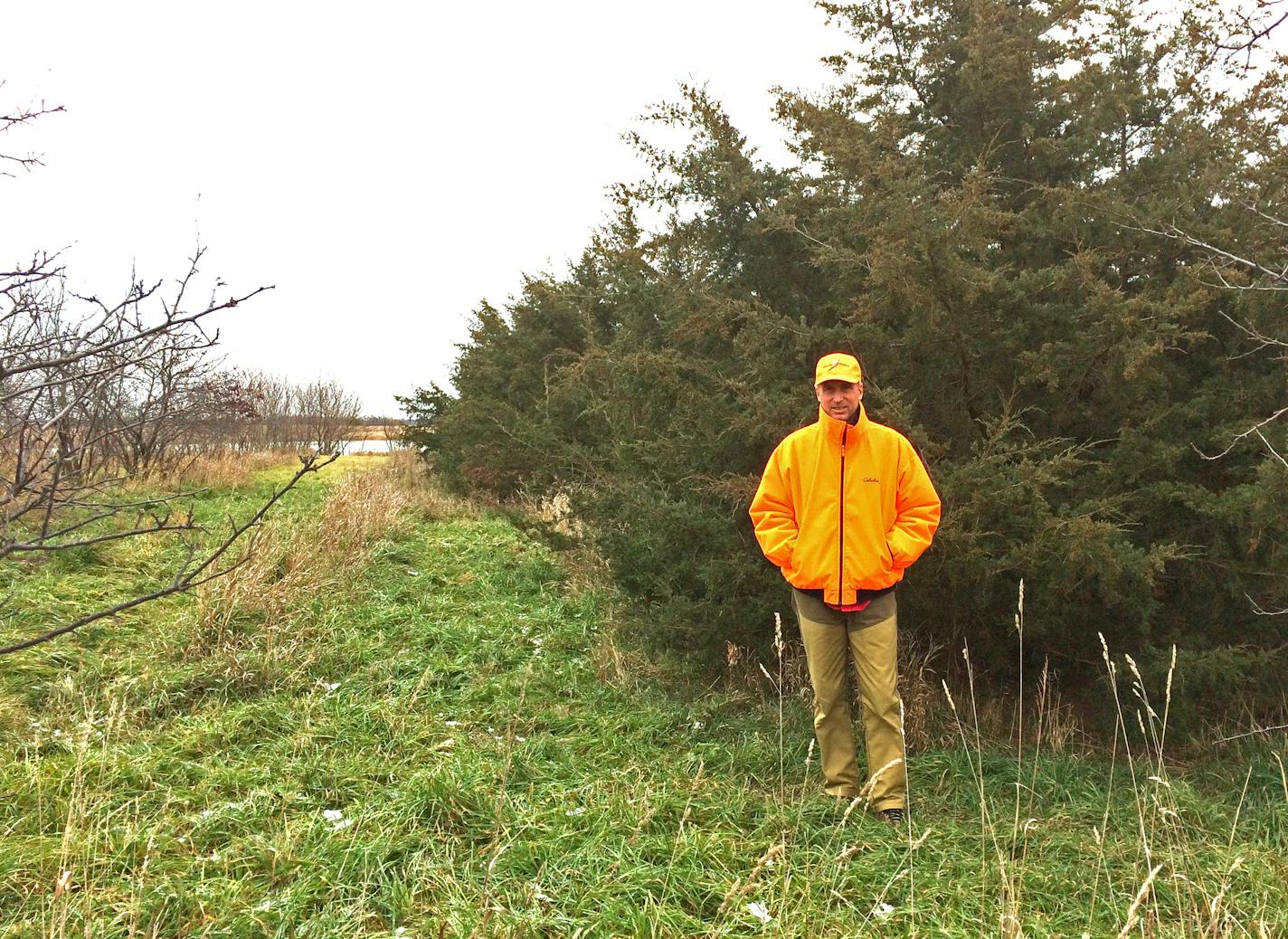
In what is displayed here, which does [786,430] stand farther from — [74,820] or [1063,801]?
[74,820]

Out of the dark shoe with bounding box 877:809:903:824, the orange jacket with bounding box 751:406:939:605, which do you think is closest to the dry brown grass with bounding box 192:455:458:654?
the orange jacket with bounding box 751:406:939:605

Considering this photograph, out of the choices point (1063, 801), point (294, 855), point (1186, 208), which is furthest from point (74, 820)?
point (1186, 208)

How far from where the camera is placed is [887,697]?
356cm

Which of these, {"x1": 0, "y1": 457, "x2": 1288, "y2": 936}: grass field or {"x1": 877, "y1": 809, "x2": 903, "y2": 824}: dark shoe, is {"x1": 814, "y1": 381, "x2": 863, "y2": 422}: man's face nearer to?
{"x1": 0, "y1": 457, "x2": 1288, "y2": 936}: grass field

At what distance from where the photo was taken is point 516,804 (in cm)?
343

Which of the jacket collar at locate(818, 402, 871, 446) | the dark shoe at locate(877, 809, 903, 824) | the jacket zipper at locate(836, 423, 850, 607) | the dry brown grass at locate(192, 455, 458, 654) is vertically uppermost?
the jacket collar at locate(818, 402, 871, 446)

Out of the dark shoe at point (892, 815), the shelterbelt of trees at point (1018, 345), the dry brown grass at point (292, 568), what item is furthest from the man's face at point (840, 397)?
the dry brown grass at point (292, 568)

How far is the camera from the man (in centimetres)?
353

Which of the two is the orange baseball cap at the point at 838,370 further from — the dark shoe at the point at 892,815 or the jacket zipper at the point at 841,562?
the dark shoe at the point at 892,815

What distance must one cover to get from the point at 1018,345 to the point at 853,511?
207 cm

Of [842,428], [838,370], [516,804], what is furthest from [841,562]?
[516,804]

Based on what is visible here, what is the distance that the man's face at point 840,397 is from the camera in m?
3.50

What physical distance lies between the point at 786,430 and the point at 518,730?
238 cm

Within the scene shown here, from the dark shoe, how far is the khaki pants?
0.02 m
